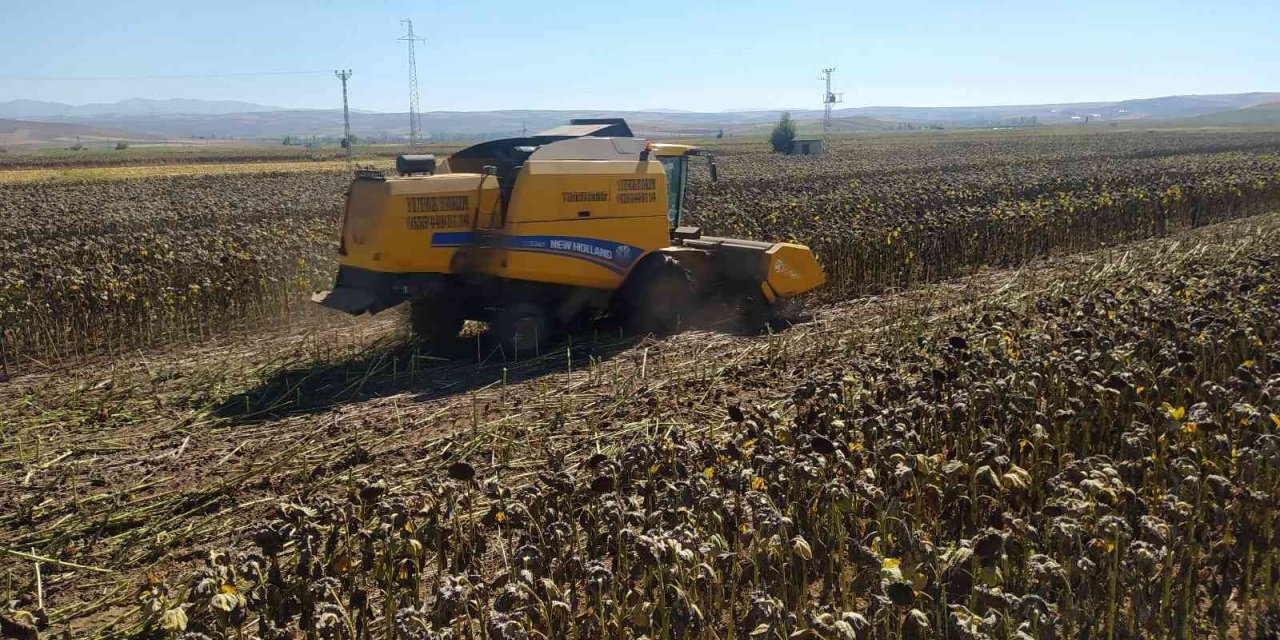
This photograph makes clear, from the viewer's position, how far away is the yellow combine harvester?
32.0ft

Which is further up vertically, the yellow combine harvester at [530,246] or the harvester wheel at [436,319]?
the yellow combine harvester at [530,246]

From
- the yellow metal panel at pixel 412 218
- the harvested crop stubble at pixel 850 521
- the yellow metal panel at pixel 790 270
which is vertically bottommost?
the harvested crop stubble at pixel 850 521

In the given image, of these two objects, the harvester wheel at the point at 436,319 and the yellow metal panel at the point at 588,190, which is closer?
the yellow metal panel at the point at 588,190

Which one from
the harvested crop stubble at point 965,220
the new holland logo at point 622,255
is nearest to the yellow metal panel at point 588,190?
the new holland logo at point 622,255

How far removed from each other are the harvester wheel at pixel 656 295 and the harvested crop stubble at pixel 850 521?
327 cm

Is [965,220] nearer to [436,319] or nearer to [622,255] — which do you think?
[622,255]

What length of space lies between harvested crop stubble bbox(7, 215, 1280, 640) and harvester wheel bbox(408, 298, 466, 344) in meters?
2.82

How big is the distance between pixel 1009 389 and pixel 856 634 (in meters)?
3.00

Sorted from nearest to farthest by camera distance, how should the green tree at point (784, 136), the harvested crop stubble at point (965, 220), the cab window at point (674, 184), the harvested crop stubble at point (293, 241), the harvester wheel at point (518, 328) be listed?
the harvester wheel at point (518, 328) → the harvested crop stubble at point (293, 241) → the cab window at point (674, 184) → the harvested crop stubble at point (965, 220) → the green tree at point (784, 136)

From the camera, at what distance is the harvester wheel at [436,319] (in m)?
10.3

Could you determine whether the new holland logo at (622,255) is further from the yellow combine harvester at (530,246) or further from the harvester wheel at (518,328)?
the harvester wheel at (518,328)

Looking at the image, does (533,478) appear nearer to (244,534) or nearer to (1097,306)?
(244,534)

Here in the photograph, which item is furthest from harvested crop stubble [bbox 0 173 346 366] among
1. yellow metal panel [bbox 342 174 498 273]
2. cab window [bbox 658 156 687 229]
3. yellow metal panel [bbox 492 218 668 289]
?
cab window [bbox 658 156 687 229]

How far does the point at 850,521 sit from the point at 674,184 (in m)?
7.51
